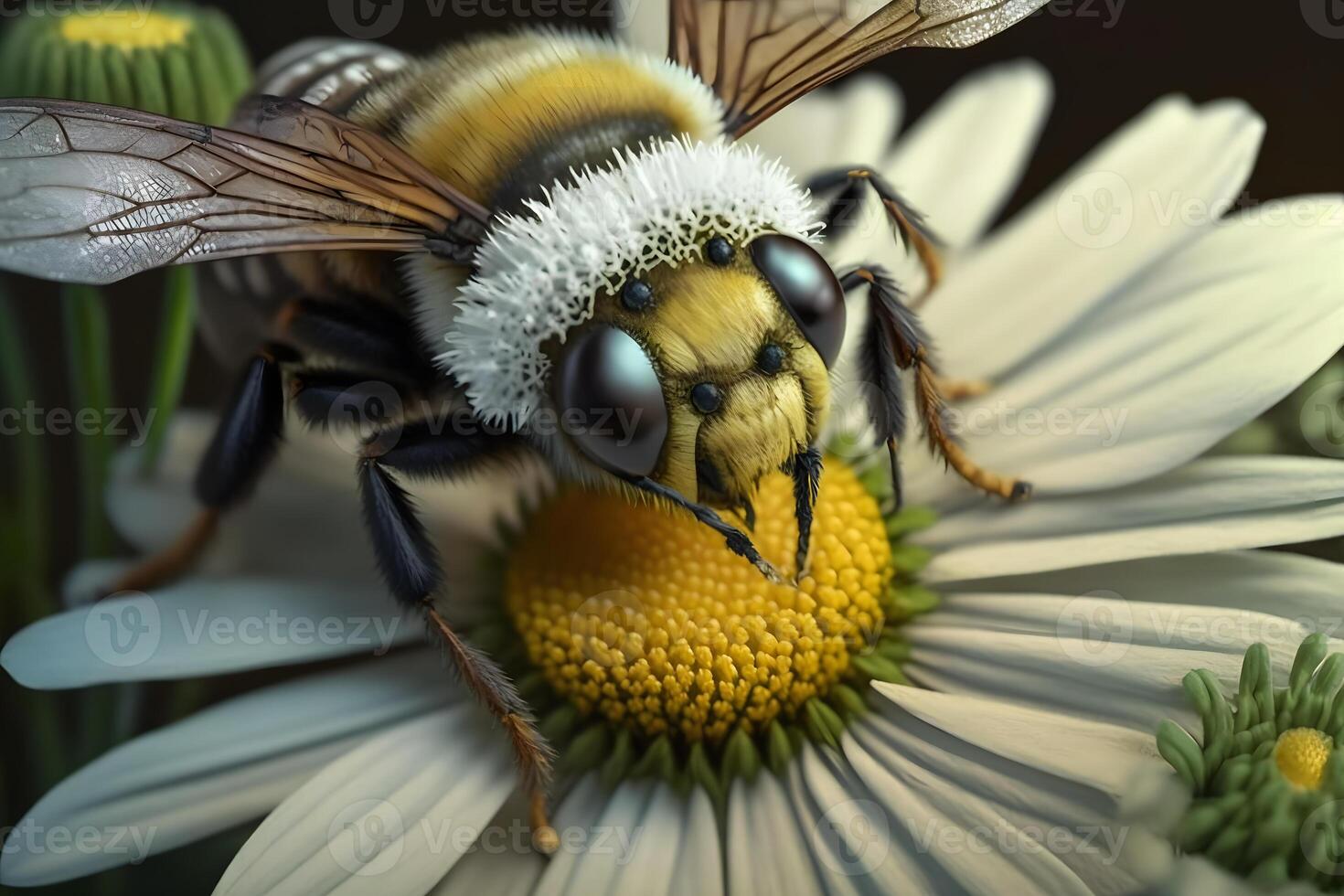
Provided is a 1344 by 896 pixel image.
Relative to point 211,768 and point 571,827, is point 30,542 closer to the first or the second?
point 211,768

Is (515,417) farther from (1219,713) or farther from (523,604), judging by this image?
(1219,713)

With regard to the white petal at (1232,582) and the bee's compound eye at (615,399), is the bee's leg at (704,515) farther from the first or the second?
the white petal at (1232,582)

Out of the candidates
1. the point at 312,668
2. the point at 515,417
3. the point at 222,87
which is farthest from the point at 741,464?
the point at 312,668

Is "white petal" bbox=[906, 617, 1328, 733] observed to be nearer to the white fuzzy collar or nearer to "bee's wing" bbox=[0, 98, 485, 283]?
the white fuzzy collar

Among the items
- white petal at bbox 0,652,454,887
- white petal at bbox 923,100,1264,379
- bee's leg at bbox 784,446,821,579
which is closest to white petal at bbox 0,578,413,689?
white petal at bbox 0,652,454,887

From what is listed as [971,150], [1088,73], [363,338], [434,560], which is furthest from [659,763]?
[1088,73]
